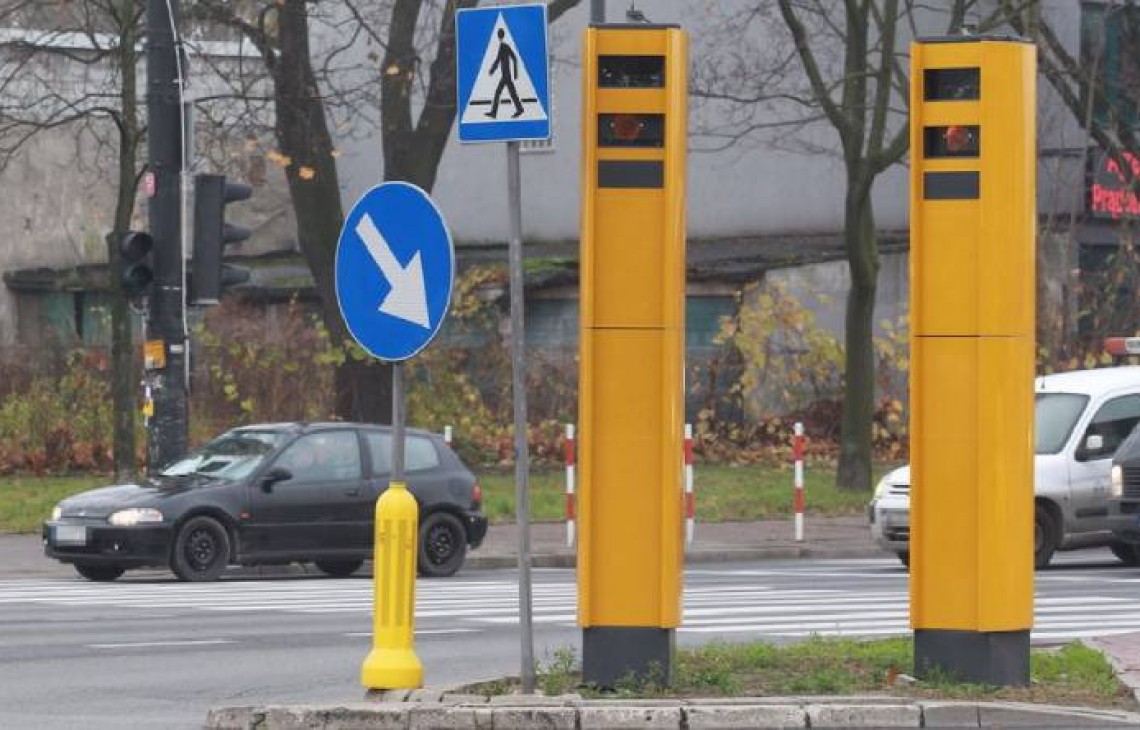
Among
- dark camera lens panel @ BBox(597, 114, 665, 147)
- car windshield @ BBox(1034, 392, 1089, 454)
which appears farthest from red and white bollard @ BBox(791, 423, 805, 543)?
dark camera lens panel @ BBox(597, 114, 665, 147)

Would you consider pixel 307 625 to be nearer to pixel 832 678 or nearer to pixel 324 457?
pixel 832 678

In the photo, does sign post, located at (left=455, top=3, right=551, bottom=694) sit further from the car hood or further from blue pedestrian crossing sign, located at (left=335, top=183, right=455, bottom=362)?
the car hood

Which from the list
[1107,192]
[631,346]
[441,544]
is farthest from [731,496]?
[631,346]

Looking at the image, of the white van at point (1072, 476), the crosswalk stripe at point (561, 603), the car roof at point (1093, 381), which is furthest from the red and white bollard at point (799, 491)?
the crosswalk stripe at point (561, 603)

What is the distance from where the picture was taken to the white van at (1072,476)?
80.4 ft

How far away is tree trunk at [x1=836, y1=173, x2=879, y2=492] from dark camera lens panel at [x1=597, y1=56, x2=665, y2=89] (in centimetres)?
2141

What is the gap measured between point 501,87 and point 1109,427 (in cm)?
1504

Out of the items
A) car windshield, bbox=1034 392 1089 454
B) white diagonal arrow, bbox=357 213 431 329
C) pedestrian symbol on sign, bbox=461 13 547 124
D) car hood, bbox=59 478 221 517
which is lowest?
car hood, bbox=59 478 221 517

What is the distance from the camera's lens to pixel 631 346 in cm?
1175

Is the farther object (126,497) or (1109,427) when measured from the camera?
(1109,427)

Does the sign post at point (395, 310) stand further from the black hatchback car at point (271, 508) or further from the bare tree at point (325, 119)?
the bare tree at point (325, 119)

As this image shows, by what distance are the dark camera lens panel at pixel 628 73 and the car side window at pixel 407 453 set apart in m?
12.5

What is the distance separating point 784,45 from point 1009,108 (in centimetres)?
3380

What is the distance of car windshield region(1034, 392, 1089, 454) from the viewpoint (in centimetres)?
2514
